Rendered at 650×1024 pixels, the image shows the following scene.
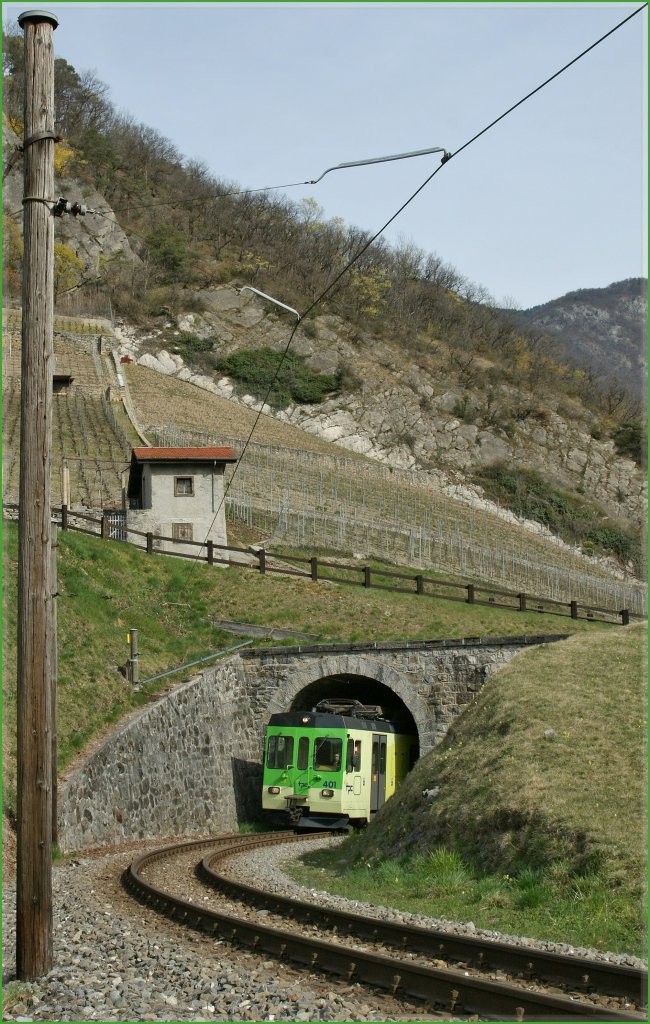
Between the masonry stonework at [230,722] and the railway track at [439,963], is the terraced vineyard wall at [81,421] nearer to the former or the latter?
the masonry stonework at [230,722]

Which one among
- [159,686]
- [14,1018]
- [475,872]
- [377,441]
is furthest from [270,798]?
[377,441]

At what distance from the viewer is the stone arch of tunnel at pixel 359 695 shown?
99.6 ft

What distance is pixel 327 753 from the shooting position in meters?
25.2

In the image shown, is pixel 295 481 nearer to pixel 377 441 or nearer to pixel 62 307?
pixel 377 441

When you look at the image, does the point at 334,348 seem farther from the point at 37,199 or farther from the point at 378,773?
the point at 37,199

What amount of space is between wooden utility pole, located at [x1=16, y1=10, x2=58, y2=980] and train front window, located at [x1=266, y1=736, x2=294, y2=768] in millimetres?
16804

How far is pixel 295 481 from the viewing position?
58.1 metres

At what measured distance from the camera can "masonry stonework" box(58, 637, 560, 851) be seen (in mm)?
21656

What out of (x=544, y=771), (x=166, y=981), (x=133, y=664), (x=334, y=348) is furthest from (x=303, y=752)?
(x=334, y=348)

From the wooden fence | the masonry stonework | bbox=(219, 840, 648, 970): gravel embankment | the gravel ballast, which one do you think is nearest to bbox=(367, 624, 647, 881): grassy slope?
bbox=(219, 840, 648, 970): gravel embankment

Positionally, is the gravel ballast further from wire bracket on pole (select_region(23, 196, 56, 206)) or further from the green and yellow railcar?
the green and yellow railcar

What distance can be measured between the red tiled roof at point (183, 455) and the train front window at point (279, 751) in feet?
46.9

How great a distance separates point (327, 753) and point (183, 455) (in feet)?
53.4

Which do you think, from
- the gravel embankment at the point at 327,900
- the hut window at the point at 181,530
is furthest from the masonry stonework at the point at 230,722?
the hut window at the point at 181,530
